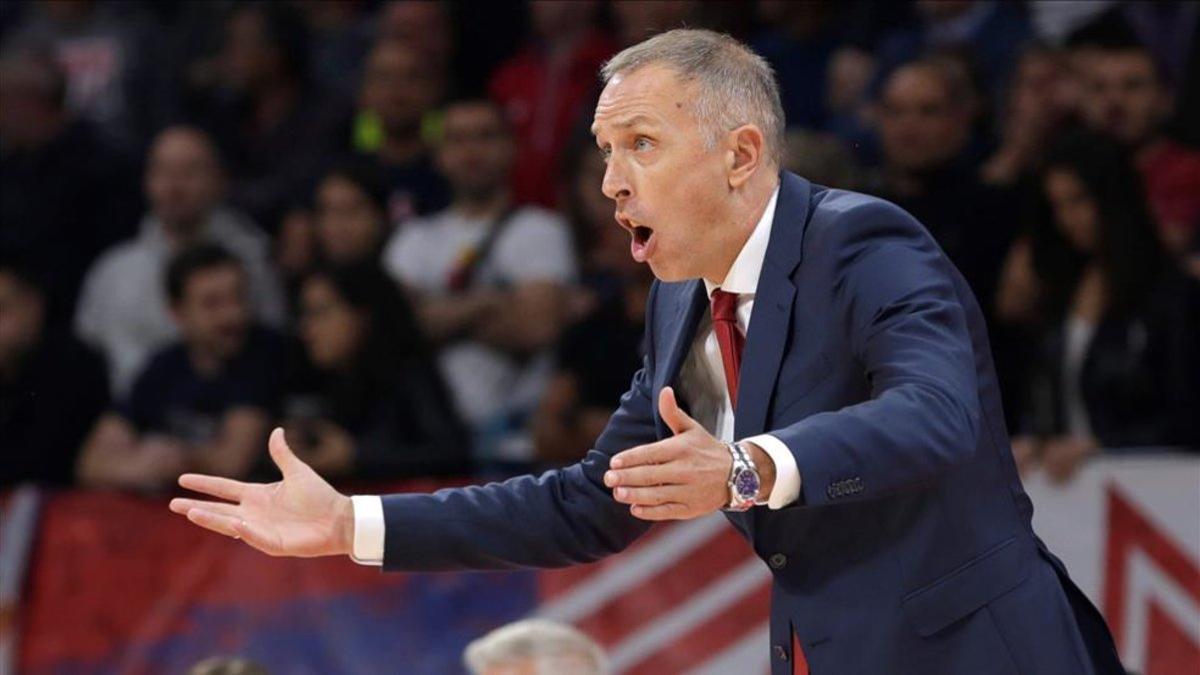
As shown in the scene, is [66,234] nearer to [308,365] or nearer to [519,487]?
[308,365]

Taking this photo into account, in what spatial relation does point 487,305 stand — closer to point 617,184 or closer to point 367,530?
point 367,530

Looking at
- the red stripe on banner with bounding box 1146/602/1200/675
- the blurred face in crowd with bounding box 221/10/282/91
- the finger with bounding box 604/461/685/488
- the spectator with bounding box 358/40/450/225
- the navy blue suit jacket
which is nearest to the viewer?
the finger with bounding box 604/461/685/488

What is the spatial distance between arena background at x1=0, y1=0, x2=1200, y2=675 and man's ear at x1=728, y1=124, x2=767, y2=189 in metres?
→ 2.84

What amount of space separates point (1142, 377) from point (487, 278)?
243 cm

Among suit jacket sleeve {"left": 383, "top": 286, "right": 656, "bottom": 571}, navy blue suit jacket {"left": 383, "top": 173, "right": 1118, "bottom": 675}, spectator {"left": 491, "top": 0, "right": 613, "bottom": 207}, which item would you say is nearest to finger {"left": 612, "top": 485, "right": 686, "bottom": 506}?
navy blue suit jacket {"left": 383, "top": 173, "right": 1118, "bottom": 675}

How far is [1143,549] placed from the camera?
5734 millimetres

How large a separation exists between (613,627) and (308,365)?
1.56 m

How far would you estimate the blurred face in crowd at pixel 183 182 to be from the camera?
7.81 m

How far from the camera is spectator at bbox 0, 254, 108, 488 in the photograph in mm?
6965

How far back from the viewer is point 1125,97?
6.52 m

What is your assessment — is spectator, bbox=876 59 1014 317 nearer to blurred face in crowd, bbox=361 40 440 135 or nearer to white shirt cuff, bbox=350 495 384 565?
blurred face in crowd, bbox=361 40 440 135

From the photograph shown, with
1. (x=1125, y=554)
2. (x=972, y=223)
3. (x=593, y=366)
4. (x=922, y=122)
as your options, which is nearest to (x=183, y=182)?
(x=593, y=366)

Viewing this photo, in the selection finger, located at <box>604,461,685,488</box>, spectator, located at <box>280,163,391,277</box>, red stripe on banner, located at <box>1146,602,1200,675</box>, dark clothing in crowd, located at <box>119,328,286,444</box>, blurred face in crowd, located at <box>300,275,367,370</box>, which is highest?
finger, located at <box>604,461,685,488</box>

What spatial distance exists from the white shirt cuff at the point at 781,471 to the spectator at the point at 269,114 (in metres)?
5.40
